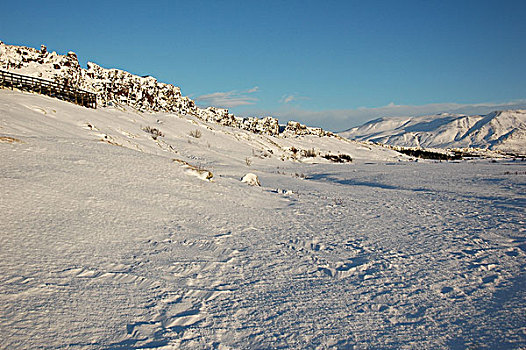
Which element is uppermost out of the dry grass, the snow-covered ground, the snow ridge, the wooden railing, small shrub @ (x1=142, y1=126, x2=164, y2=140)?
the snow ridge

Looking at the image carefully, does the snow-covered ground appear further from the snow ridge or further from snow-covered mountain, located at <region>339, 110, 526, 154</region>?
snow-covered mountain, located at <region>339, 110, 526, 154</region>

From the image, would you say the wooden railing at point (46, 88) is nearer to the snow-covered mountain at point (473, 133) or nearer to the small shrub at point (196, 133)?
the small shrub at point (196, 133)

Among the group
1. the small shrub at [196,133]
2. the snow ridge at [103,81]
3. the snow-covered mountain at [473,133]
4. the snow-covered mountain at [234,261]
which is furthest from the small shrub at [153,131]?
the snow-covered mountain at [473,133]

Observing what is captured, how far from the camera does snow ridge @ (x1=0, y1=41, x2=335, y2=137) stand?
975 inches

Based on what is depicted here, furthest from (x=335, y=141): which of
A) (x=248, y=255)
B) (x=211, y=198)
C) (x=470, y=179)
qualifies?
(x=248, y=255)

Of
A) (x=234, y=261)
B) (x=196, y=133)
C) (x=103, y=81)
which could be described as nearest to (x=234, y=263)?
(x=234, y=261)

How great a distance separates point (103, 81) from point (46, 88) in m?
8.73

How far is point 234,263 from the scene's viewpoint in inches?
156

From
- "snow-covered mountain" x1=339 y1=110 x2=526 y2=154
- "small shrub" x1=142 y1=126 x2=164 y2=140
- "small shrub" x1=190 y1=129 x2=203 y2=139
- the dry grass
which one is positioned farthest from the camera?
"snow-covered mountain" x1=339 y1=110 x2=526 y2=154

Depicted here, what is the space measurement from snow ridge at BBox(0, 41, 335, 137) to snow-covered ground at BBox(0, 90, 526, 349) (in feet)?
73.2

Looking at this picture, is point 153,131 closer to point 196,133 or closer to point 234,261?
point 196,133

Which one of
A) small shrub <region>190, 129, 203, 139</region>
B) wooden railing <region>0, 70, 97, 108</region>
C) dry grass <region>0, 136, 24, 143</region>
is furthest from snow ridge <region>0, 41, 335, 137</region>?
dry grass <region>0, 136, 24, 143</region>

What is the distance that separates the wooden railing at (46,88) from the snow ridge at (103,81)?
3.29 m

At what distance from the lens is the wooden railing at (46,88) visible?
1828 cm
